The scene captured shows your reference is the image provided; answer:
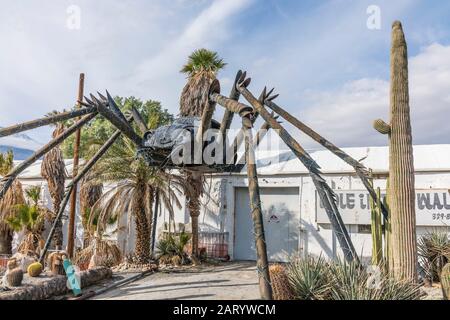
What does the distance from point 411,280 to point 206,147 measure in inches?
163

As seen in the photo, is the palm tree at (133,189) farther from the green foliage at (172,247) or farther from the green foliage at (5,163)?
the green foliage at (5,163)

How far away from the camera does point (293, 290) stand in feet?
18.0

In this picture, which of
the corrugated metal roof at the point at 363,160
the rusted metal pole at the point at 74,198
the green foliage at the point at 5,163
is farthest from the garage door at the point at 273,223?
the green foliage at the point at 5,163

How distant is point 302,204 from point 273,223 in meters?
1.62

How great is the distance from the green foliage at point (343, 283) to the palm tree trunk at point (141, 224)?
789 centimetres

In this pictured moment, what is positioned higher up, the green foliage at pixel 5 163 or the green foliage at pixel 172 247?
the green foliage at pixel 5 163

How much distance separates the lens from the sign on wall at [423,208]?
11859 millimetres

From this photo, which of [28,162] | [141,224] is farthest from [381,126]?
[141,224]

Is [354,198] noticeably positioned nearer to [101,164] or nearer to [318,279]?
[318,279]

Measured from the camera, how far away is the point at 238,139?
24.5 feet

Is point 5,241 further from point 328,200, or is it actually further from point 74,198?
point 328,200

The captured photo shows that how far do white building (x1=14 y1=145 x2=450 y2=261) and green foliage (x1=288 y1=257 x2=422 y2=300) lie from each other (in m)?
7.38
